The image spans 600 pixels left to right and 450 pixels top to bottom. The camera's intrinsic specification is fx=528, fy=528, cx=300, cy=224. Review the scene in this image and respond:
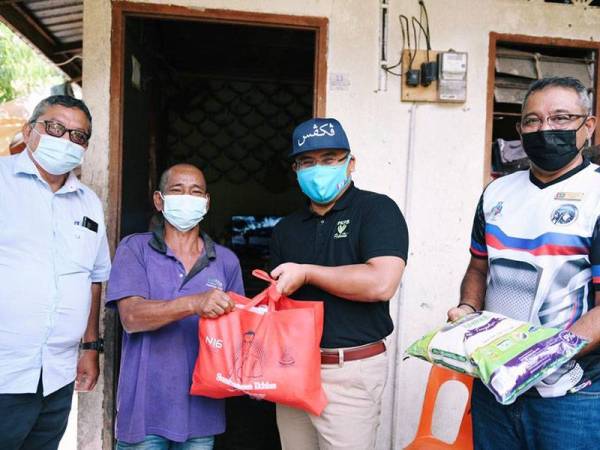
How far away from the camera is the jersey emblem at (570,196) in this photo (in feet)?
5.53

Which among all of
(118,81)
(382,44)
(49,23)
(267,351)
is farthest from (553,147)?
(49,23)

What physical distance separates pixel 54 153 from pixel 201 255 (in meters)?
0.75

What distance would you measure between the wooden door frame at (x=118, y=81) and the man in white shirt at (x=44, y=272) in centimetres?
65

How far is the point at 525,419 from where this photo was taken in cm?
172

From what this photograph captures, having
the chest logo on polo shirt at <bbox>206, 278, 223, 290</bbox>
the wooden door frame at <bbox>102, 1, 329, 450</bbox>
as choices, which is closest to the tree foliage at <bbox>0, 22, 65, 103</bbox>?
the wooden door frame at <bbox>102, 1, 329, 450</bbox>

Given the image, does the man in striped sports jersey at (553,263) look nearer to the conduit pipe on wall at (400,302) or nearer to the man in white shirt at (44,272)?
the conduit pipe on wall at (400,302)

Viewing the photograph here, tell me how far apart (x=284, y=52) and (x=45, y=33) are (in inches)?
92.5

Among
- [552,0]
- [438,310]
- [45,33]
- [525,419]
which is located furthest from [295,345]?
[45,33]

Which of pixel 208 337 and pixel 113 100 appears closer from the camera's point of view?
pixel 208 337

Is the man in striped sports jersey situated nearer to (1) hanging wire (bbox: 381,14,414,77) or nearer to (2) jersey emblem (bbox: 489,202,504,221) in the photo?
(2) jersey emblem (bbox: 489,202,504,221)

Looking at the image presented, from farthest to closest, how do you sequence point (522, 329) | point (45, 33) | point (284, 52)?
1. point (284, 52)
2. point (45, 33)
3. point (522, 329)

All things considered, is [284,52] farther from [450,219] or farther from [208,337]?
[208,337]

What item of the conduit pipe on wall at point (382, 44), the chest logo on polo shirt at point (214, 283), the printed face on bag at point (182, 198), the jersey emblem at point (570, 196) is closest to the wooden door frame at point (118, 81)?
the conduit pipe on wall at point (382, 44)

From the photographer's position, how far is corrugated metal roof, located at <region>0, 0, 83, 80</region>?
4.20m
